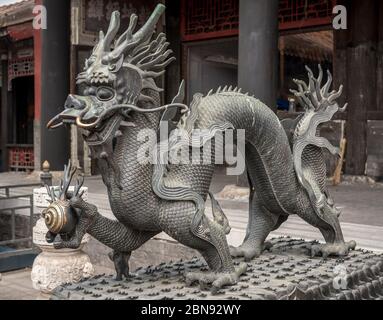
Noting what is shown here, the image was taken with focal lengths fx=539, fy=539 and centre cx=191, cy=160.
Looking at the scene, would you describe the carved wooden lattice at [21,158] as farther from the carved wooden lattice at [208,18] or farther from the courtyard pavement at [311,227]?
the carved wooden lattice at [208,18]

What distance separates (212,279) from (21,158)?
1206 centimetres

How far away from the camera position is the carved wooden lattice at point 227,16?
1005 centimetres

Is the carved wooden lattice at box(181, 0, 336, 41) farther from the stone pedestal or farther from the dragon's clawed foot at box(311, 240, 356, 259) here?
the dragon's clawed foot at box(311, 240, 356, 259)

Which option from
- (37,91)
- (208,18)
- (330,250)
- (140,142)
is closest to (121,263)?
(140,142)

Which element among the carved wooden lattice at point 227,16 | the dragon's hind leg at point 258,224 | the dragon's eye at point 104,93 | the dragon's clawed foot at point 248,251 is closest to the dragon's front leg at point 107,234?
the dragon's eye at point 104,93

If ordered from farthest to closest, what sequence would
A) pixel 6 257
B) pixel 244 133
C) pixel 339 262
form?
pixel 6 257 → pixel 339 262 → pixel 244 133

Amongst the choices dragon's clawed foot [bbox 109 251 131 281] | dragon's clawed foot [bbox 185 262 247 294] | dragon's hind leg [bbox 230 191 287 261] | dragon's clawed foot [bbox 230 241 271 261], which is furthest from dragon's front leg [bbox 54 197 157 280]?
dragon's hind leg [bbox 230 191 287 261]

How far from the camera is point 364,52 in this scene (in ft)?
31.3

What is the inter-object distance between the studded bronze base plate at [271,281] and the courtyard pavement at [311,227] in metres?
1.32

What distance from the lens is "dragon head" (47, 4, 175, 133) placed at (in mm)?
2398

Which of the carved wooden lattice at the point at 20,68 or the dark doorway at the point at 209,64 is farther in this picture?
the carved wooden lattice at the point at 20,68

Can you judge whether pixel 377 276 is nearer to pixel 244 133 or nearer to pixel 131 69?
pixel 244 133
